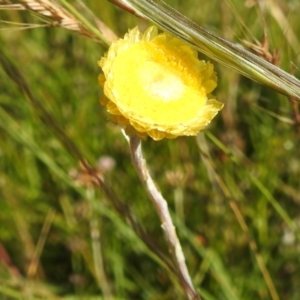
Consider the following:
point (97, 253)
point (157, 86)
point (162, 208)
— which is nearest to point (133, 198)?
point (97, 253)

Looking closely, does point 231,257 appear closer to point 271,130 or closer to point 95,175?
point 271,130

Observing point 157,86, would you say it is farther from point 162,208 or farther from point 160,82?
point 162,208

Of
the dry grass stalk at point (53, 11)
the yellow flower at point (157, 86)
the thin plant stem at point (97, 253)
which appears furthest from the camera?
the thin plant stem at point (97, 253)

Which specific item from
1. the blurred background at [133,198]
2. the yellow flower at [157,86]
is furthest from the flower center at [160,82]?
the blurred background at [133,198]

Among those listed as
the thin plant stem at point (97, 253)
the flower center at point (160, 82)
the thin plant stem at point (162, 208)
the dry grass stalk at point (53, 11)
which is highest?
the dry grass stalk at point (53, 11)

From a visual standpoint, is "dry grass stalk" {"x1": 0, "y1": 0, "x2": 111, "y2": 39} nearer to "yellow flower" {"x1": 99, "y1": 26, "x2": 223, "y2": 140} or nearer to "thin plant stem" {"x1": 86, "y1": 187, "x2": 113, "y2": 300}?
"yellow flower" {"x1": 99, "y1": 26, "x2": 223, "y2": 140}

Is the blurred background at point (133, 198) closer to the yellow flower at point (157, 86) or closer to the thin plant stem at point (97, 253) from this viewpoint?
the thin plant stem at point (97, 253)
